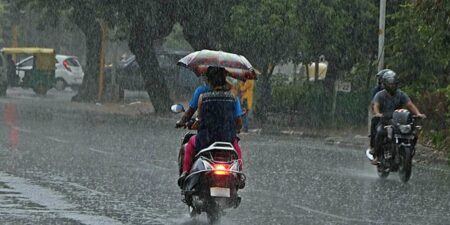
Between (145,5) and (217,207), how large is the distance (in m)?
27.3

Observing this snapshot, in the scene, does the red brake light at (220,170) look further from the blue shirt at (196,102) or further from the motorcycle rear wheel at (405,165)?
the motorcycle rear wheel at (405,165)

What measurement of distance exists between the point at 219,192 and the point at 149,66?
99.1 feet

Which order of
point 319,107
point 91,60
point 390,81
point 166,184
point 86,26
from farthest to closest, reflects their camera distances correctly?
point 91,60 → point 86,26 → point 319,107 → point 390,81 → point 166,184

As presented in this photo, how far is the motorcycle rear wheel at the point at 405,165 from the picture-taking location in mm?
18859

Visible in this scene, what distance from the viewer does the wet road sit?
13570 mm

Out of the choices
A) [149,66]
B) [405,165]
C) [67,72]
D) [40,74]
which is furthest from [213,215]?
[67,72]

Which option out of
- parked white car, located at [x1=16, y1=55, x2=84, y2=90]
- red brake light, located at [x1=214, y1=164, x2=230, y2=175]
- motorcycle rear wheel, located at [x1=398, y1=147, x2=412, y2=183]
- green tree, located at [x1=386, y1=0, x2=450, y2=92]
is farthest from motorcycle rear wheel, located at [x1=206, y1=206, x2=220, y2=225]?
parked white car, located at [x1=16, y1=55, x2=84, y2=90]

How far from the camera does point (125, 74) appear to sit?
180ft

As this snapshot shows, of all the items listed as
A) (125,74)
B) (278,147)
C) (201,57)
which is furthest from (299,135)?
(125,74)

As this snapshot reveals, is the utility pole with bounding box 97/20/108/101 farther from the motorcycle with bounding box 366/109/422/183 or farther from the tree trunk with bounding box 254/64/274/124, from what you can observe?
the motorcycle with bounding box 366/109/422/183

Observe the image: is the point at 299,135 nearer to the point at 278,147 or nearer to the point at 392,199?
the point at 278,147

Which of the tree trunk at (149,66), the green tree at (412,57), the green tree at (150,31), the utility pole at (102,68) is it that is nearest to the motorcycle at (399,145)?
the green tree at (412,57)

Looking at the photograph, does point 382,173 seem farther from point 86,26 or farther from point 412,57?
point 86,26

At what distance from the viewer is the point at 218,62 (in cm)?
1307
